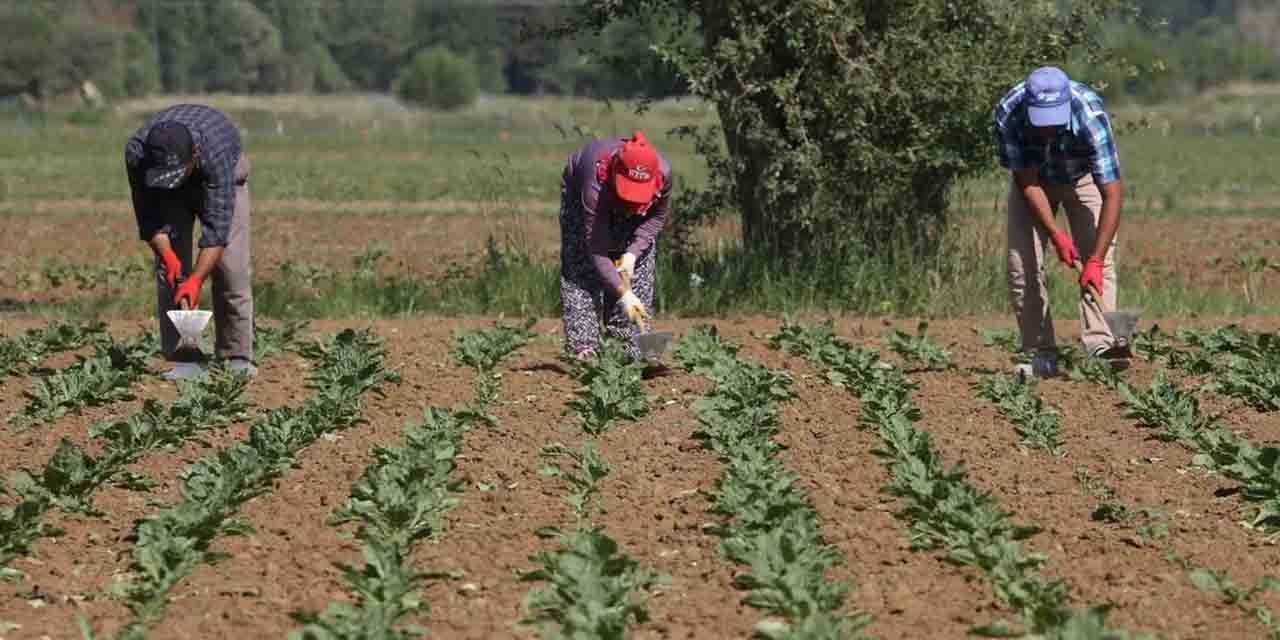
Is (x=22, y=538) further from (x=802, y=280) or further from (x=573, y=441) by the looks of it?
(x=802, y=280)

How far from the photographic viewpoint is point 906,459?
777cm

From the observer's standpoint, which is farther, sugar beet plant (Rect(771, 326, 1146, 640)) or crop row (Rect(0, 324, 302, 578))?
crop row (Rect(0, 324, 302, 578))

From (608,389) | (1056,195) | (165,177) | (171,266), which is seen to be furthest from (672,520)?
(1056,195)

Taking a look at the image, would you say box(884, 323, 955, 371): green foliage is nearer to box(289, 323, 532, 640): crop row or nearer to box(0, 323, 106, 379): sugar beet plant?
box(289, 323, 532, 640): crop row

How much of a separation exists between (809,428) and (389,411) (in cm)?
183

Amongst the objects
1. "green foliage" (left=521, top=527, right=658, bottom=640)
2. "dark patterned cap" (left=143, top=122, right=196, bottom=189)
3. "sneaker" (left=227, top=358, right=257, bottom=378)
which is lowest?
"sneaker" (left=227, top=358, right=257, bottom=378)

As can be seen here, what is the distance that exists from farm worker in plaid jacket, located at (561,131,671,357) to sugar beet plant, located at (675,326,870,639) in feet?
2.38

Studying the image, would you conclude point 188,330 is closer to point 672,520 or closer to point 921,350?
point 672,520

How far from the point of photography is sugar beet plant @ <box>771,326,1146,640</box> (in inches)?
219

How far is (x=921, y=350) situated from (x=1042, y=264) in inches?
43.2

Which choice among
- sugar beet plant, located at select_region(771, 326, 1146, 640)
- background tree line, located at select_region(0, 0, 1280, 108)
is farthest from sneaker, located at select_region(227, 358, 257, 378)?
background tree line, located at select_region(0, 0, 1280, 108)

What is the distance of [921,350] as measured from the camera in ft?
36.3

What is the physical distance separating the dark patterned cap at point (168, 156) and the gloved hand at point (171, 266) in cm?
48

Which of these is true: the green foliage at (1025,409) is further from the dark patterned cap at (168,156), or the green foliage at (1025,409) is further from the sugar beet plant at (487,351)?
the dark patterned cap at (168,156)
